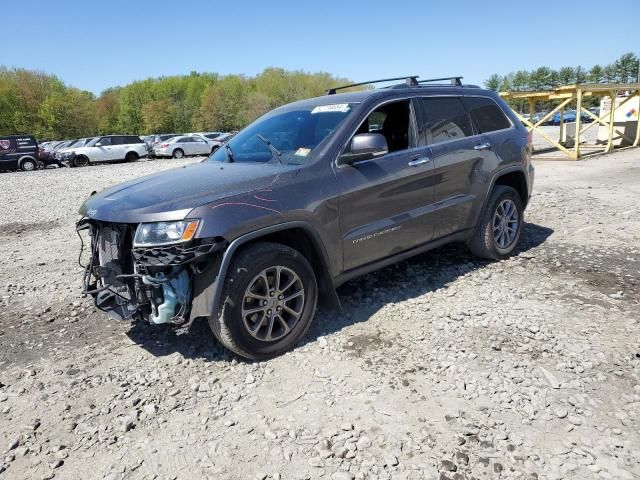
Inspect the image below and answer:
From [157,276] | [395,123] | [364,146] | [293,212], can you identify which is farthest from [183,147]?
[157,276]

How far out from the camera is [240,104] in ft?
257

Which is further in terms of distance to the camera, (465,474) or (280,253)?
(280,253)

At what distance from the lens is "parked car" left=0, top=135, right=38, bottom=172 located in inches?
963

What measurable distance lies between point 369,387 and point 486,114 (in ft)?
11.5

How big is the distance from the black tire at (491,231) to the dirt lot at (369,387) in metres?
0.18

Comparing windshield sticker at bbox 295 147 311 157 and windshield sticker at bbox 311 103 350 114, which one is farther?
windshield sticker at bbox 311 103 350 114

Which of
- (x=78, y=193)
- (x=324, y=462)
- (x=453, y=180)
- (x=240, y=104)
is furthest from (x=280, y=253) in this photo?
(x=240, y=104)

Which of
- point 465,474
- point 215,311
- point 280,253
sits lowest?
point 465,474

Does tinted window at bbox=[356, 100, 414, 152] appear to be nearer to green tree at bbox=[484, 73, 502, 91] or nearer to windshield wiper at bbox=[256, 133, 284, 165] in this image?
windshield wiper at bbox=[256, 133, 284, 165]

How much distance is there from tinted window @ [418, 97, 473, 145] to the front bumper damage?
7.88 ft

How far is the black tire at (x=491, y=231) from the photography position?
5168 millimetres

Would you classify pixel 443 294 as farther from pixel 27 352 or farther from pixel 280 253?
pixel 27 352

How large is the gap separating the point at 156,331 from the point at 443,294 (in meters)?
2.62

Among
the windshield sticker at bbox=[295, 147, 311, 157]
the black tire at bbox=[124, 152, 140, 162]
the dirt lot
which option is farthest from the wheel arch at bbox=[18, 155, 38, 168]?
the windshield sticker at bbox=[295, 147, 311, 157]
